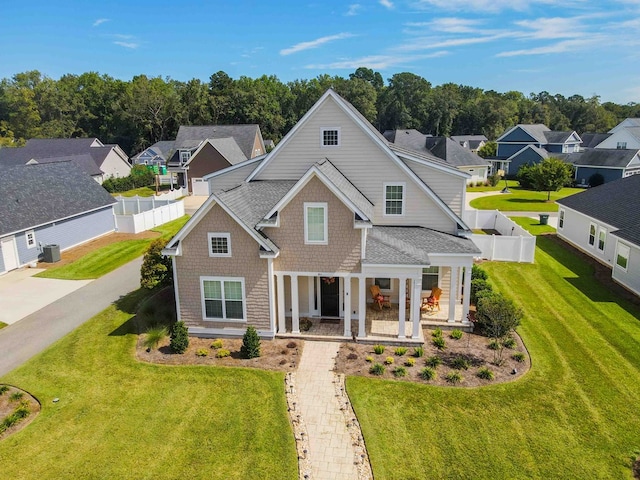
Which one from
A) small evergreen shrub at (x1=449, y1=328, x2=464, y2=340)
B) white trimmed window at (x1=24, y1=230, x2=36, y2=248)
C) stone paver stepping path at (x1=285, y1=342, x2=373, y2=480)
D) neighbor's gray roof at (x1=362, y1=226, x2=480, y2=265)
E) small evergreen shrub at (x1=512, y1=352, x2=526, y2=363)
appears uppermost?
neighbor's gray roof at (x1=362, y1=226, x2=480, y2=265)

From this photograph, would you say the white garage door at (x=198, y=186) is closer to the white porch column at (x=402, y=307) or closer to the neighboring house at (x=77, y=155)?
the neighboring house at (x=77, y=155)

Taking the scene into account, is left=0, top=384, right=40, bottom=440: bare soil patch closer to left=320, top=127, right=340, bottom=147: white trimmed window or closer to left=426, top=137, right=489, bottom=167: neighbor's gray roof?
left=320, top=127, right=340, bottom=147: white trimmed window

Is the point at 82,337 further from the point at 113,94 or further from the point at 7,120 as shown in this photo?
the point at 7,120

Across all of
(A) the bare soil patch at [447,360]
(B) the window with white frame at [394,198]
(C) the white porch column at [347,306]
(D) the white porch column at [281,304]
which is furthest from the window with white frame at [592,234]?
(D) the white porch column at [281,304]

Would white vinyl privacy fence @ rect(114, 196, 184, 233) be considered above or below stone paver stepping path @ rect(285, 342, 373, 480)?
above

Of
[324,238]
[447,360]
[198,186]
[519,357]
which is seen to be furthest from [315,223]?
[198,186]

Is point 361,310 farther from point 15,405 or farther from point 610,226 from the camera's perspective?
point 610,226

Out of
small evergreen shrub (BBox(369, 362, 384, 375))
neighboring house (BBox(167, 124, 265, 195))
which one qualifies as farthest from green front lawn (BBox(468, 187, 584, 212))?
small evergreen shrub (BBox(369, 362, 384, 375))

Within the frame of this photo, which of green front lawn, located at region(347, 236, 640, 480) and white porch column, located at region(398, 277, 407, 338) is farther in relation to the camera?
white porch column, located at region(398, 277, 407, 338)
